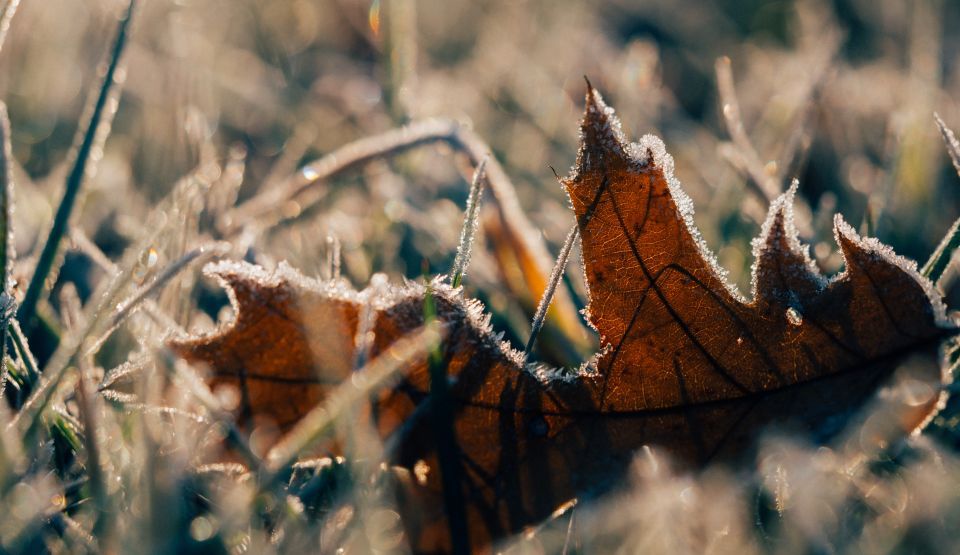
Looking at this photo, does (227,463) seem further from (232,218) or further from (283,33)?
(283,33)

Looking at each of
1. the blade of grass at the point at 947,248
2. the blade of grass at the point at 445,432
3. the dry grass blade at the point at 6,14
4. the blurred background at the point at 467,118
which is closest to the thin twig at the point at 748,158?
the blurred background at the point at 467,118

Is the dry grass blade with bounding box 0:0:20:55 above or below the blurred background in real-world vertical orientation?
above

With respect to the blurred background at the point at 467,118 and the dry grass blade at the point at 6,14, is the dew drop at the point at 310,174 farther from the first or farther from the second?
the dry grass blade at the point at 6,14

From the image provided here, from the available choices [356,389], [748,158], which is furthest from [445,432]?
[748,158]

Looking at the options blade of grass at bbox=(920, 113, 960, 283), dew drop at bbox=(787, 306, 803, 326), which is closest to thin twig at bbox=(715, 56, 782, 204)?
blade of grass at bbox=(920, 113, 960, 283)

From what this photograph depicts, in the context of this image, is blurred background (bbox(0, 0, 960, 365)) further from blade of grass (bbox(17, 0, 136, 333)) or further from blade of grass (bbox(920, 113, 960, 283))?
blade of grass (bbox(920, 113, 960, 283))
